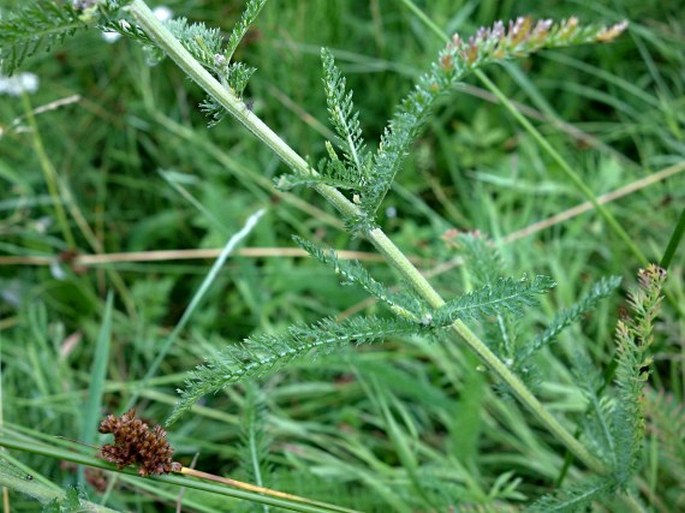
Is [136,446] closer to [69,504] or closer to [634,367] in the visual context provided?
[69,504]

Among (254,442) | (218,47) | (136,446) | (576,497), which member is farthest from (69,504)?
(576,497)

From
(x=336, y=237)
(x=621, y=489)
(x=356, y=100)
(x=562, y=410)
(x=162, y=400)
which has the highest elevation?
(x=356, y=100)

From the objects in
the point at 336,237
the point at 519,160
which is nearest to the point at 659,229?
the point at 519,160

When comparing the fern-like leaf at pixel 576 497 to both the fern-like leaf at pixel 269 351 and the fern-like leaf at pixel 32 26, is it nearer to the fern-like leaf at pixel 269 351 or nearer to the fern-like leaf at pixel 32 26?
the fern-like leaf at pixel 269 351

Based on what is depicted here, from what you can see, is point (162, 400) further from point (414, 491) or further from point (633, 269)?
point (633, 269)

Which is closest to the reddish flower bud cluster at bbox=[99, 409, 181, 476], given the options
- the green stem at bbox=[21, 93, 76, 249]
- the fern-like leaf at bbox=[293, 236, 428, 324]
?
the fern-like leaf at bbox=[293, 236, 428, 324]

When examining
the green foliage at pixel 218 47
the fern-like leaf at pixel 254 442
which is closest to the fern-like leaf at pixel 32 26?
the green foliage at pixel 218 47
